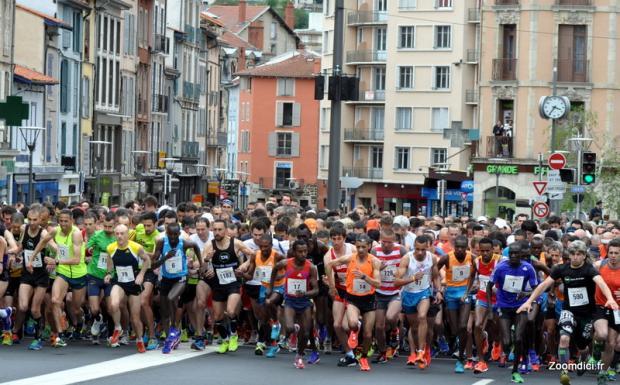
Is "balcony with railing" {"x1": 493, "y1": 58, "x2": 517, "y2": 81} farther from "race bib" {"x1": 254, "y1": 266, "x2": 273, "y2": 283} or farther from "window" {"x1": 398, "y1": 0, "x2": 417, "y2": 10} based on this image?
"race bib" {"x1": 254, "y1": 266, "x2": 273, "y2": 283}

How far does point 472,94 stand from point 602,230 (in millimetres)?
63031

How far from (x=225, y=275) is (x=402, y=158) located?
250 feet

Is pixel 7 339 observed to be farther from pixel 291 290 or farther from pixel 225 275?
pixel 291 290

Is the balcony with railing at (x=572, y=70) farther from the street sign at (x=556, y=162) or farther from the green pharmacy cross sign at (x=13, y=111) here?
the green pharmacy cross sign at (x=13, y=111)

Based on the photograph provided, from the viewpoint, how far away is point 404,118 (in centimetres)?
9700

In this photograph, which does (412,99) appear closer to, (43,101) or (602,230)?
(43,101)

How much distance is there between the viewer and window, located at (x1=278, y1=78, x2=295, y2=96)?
4882 inches

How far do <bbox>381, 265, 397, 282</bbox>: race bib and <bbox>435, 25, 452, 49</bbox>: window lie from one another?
239 feet

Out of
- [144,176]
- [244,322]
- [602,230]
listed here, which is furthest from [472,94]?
[244,322]

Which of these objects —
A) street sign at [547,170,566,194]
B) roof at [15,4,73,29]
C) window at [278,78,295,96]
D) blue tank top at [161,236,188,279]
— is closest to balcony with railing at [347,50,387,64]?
window at [278,78,295,96]

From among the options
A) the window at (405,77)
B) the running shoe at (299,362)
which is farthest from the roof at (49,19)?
the running shoe at (299,362)

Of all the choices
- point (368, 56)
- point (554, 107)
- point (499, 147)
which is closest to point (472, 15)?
point (368, 56)

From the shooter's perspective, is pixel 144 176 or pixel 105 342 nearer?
pixel 105 342

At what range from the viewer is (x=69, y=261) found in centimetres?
2231
